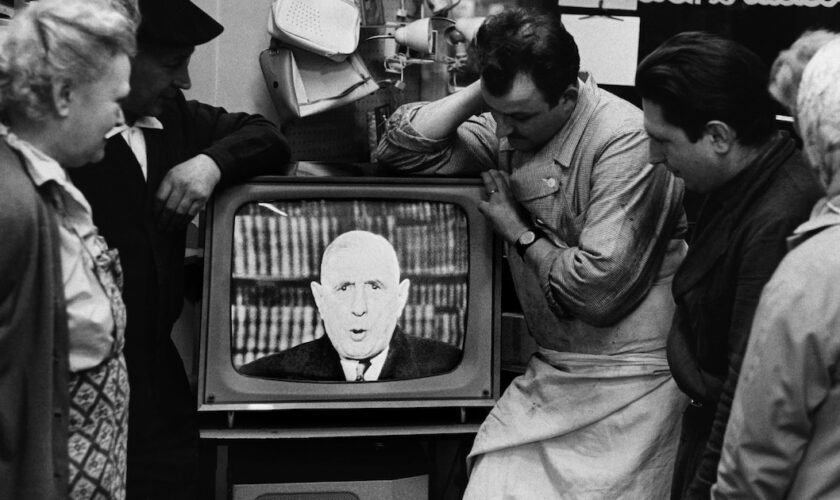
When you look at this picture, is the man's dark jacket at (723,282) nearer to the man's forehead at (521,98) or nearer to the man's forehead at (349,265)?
the man's forehead at (521,98)

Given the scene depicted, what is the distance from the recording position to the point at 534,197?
2650mm

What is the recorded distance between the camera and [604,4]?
3480mm

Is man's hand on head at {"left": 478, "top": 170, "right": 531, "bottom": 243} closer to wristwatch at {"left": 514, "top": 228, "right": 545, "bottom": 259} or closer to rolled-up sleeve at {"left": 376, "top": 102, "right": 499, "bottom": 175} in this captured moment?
wristwatch at {"left": 514, "top": 228, "right": 545, "bottom": 259}

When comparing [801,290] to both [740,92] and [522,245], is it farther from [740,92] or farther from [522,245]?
[522,245]

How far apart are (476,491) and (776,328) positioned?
47.5 inches

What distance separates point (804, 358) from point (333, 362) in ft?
4.46

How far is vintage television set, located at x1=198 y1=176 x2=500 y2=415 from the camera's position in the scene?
8.52 ft

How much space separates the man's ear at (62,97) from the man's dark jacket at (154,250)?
696mm

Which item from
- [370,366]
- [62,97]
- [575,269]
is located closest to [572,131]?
[575,269]

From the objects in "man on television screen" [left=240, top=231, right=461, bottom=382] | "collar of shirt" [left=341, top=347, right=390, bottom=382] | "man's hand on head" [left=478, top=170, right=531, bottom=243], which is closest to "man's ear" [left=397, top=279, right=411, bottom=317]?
"man on television screen" [left=240, top=231, right=461, bottom=382]

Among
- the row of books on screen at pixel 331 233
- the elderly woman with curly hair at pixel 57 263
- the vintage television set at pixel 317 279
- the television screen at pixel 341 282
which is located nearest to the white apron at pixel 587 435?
the vintage television set at pixel 317 279

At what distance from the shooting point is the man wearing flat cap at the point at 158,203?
2.50m

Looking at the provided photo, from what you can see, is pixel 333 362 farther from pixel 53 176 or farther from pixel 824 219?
pixel 824 219

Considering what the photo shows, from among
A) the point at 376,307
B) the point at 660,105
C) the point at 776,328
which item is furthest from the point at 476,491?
the point at 776,328
